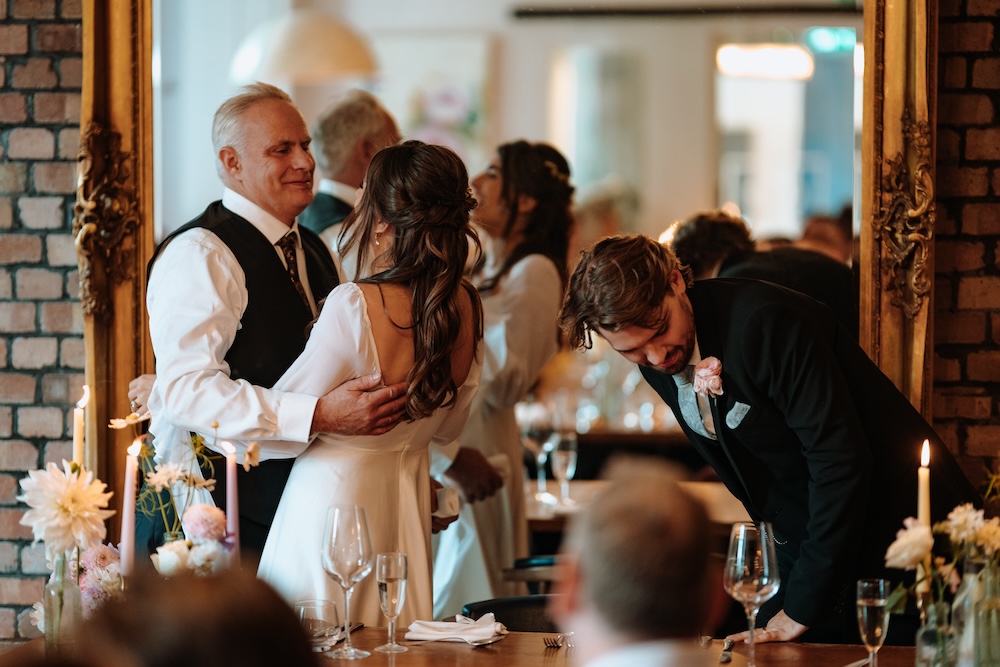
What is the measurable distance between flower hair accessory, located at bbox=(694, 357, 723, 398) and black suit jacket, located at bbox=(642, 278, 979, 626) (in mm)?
26

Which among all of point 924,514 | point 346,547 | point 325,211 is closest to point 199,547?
point 346,547

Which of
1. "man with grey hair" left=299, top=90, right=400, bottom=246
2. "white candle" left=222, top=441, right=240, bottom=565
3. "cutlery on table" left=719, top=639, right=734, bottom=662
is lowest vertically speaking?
"cutlery on table" left=719, top=639, right=734, bottom=662

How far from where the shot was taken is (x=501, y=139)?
8.16 metres

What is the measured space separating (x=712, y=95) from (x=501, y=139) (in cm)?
138

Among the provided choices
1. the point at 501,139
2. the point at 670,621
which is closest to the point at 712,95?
the point at 501,139

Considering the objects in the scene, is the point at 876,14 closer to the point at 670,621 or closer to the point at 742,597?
the point at 742,597

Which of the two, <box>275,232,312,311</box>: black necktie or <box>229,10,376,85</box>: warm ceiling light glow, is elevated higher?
<box>229,10,376,85</box>: warm ceiling light glow

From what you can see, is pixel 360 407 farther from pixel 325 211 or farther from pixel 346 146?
pixel 346 146

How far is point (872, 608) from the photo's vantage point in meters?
1.94

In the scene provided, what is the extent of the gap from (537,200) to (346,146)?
0.66 metres

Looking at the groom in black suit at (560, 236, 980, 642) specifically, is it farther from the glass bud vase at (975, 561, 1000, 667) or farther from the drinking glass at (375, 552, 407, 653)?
the drinking glass at (375, 552, 407, 653)

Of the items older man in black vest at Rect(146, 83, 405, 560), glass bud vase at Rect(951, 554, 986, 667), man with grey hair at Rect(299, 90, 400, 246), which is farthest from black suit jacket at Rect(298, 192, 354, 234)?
glass bud vase at Rect(951, 554, 986, 667)

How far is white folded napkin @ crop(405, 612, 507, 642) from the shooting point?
221 cm

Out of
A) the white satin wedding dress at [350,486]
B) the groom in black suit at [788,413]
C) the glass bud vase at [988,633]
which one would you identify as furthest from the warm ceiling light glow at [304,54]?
the glass bud vase at [988,633]
